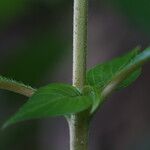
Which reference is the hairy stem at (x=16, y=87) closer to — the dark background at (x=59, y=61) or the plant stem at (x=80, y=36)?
the plant stem at (x=80, y=36)

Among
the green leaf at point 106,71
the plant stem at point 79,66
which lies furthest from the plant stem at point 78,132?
the green leaf at point 106,71

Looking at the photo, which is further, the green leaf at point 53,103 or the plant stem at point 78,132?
the plant stem at point 78,132

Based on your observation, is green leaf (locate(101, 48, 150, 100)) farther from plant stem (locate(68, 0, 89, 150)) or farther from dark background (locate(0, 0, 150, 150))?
dark background (locate(0, 0, 150, 150))

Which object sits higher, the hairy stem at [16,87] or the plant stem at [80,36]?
the plant stem at [80,36]

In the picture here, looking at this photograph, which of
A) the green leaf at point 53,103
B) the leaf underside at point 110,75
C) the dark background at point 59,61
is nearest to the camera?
the green leaf at point 53,103

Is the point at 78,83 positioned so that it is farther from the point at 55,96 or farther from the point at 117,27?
the point at 117,27

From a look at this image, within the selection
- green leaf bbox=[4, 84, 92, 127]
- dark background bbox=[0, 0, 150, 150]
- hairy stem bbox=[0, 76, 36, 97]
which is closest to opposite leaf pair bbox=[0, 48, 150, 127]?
green leaf bbox=[4, 84, 92, 127]

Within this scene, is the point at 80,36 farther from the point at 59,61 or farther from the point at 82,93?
the point at 59,61

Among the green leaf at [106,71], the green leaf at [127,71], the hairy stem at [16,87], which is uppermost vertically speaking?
the green leaf at [106,71]

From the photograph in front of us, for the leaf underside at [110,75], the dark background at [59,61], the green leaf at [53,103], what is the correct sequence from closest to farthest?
1. the green leaf at [53,103]
2. the leaf underside at [110,75]
3. the dark background at [59,61]

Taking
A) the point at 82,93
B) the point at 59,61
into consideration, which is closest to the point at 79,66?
the point at 82,93

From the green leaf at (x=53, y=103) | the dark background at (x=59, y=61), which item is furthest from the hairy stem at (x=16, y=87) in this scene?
the dark background at (x=59, y=61)
